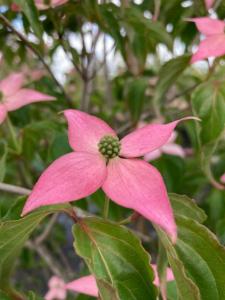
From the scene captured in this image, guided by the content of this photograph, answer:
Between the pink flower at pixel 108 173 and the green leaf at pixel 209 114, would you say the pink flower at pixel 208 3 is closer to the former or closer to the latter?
the green leaf at pixel 209 114

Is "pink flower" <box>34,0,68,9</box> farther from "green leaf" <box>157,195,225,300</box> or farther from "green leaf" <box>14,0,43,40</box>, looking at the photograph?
"green leaf" <box>157,195,225,300</box>

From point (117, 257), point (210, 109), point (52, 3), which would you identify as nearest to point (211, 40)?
point (210, 109)

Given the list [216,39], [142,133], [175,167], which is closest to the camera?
[142,133]

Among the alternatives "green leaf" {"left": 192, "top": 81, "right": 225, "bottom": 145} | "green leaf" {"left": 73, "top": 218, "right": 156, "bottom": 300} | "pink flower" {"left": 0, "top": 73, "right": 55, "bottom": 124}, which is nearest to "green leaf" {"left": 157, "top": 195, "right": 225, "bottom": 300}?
"green leaf" {"left": 73, "top": 218, "right": 156, "bottom": 300}

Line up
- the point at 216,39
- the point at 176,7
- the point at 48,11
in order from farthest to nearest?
the point at 176,7 → the point at 48,11 → the point at 216,39

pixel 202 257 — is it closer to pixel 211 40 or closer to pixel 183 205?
pixel 183 205

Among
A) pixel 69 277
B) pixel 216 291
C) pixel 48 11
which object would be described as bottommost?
pixel 69 277

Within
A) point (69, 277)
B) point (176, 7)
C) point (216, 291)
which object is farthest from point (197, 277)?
point (69, 277)

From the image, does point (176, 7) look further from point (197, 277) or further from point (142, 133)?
point (197, 277)
